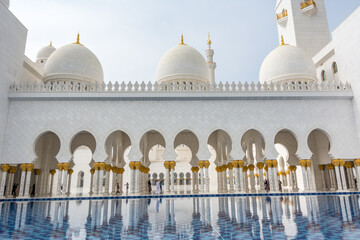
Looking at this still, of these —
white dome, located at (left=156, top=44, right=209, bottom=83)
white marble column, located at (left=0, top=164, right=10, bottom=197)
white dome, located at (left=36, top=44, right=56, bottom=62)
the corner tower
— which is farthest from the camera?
white dome, located at (left=36, top=44, right=56, bottom=62)

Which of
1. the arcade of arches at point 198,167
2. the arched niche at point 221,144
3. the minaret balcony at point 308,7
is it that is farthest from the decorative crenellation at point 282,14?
the arched niche at point 221,144

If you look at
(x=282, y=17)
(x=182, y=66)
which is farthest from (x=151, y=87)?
(x=282, y=17)

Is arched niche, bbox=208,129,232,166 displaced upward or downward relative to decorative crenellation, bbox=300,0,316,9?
downward

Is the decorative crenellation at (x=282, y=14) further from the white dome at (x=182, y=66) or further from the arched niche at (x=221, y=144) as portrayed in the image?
the arched niche at (x=221, y=144)

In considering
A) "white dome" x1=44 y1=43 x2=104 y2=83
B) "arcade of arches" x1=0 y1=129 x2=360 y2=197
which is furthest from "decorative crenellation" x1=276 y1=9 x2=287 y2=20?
"white dome" x1=44 y1=43 x2=104 y2=83

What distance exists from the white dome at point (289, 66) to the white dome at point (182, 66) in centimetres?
313

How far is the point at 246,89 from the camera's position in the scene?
34.5 feet

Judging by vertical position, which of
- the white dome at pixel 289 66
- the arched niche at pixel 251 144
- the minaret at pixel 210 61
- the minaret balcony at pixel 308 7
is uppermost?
the minaret balcony at pixel 308 7

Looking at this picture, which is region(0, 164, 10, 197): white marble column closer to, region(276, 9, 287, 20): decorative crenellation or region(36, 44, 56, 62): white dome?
region(36, 44, 56, 62): white dome

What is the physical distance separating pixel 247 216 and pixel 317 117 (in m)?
7.48

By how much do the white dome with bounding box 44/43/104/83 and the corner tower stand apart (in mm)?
11182

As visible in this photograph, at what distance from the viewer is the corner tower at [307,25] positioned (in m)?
15.0

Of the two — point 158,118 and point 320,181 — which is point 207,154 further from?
point 320,181

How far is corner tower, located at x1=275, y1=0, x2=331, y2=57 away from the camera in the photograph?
15.0 m
